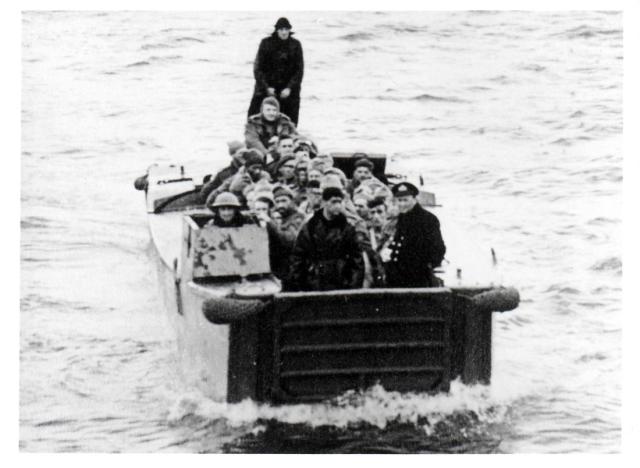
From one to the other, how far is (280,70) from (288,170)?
0.65 meters

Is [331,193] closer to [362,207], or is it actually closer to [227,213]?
[227,213]

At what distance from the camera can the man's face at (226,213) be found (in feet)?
21.6

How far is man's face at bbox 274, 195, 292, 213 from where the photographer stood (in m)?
6.99

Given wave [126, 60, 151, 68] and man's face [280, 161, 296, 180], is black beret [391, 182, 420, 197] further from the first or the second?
wave [126, 60, 151, 68]

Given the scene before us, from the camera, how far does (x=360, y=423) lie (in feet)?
21.9

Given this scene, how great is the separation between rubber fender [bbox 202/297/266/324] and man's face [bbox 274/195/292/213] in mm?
824

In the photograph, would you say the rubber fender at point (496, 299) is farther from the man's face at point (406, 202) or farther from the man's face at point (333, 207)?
the man's face at point (333, 207)

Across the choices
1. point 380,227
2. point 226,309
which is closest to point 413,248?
point 380,227

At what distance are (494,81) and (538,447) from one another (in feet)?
7.39

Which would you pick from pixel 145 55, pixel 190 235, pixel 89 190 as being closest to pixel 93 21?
pixel 145 55

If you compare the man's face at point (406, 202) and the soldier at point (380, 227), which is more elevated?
the man's face at point (406, 202)

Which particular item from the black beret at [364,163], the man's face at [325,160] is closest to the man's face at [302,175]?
the man's face at [325,160]

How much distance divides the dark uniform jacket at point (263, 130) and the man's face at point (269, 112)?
1.7 inches

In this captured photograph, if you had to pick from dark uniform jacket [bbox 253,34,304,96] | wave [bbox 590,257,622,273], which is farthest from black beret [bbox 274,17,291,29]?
wave [bbox 590,257,622,273]
